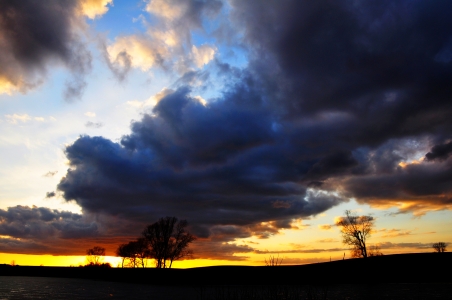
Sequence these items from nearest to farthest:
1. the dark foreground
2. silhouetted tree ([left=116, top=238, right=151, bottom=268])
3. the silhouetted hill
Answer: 1. the dark foreground
2. the silhouetted hill
3. silhouetted tree ([left=116, top=238, right=151, bottom=268])

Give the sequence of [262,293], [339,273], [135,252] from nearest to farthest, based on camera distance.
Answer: [262,293] → [339,273] → [135,252]

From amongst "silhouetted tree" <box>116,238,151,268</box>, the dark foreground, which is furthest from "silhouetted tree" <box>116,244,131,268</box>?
the dark foreground

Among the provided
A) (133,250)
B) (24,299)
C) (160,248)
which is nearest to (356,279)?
(160,248)

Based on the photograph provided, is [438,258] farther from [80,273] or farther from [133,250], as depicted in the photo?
[80,273]

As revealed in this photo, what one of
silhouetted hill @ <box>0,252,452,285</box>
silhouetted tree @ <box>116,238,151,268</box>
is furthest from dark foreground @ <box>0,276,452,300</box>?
silhouetted tree @ <box>116,238,151,268</box>

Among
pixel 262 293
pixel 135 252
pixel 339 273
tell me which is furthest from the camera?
pixel 135 252

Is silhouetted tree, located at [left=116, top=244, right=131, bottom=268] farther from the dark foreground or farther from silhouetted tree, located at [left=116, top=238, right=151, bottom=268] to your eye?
the dark foreground

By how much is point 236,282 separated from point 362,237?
28.4m

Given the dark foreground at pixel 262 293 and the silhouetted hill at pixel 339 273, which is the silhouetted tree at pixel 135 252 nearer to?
the silhouetted hill at pixel 339 273

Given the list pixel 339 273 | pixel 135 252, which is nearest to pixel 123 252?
pixel 135 252

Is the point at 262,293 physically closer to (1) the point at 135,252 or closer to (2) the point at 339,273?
(2) the point at 339,273

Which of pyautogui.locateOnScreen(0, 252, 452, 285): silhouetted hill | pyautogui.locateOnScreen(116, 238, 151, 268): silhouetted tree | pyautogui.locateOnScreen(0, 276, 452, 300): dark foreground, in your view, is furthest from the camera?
pyautogui.locateOnScreen(116, 238, 151, 268): silhouetted tree

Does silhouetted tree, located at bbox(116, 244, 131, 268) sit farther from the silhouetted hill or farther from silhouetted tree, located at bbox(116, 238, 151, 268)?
the silhouetted hill

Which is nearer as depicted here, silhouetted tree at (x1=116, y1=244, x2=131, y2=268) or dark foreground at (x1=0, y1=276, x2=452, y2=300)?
dark foreground at (x1=0, y1=276, x2=452, y2=300)
